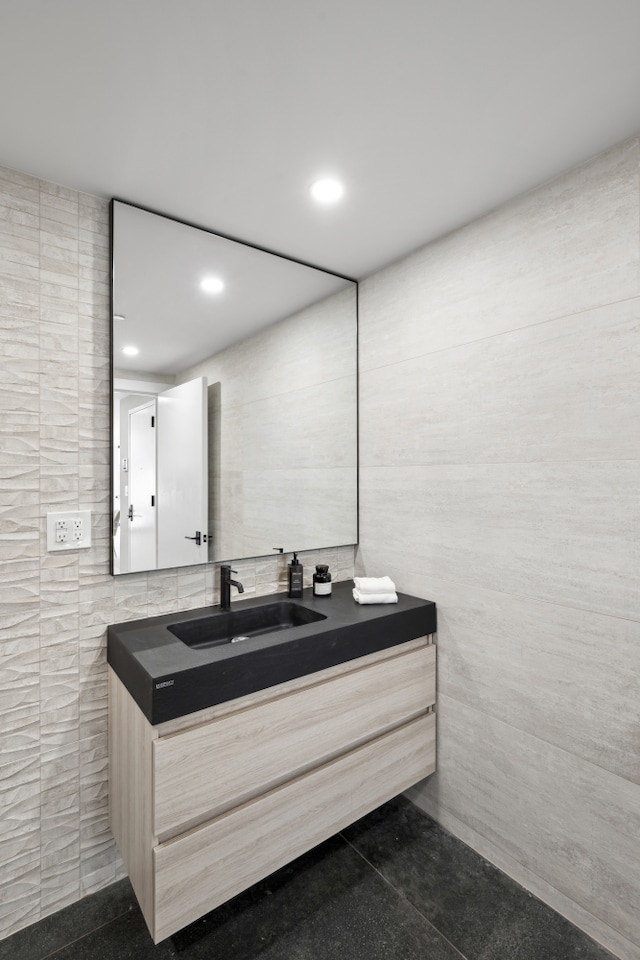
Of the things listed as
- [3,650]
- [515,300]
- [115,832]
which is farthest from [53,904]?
[515,300]

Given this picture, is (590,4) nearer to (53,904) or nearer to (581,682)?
(581,682)

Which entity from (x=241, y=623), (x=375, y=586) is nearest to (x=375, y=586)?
(x=375, y=586)

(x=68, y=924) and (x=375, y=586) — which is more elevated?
(x=375, y=586)

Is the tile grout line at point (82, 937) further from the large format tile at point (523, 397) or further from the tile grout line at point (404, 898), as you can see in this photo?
the large format tile at point (523, 397)

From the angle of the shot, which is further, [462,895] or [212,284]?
[212,284]

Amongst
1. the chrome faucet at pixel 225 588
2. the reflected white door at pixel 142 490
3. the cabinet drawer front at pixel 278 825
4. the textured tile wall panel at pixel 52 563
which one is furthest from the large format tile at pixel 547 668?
the textured tile wall panel at pixel 52 563

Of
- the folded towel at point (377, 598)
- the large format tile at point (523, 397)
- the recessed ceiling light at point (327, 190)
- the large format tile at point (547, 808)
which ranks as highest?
the recessed ceiling light at point (327, 190)

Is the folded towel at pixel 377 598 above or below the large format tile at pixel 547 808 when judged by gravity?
above

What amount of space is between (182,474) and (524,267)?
1450mm

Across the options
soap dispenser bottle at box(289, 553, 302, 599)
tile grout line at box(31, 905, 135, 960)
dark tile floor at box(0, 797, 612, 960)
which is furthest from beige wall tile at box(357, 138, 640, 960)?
tile grout line at box(31, 905, 135, 960)

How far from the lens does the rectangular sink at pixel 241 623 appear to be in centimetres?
179

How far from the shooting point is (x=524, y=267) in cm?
166

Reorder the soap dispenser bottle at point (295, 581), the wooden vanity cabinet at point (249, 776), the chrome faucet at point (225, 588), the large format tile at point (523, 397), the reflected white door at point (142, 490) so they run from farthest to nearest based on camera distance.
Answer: the soap dispenser bottle at point (295, 581) < the chrome faucet at point (225, 588) < the reflected white door at point (142, 490) < the large format tile at point (523, 397) < the wooden vanity cabinet at point (249, 776)

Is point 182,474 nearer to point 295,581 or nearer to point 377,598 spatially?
point 295,581
